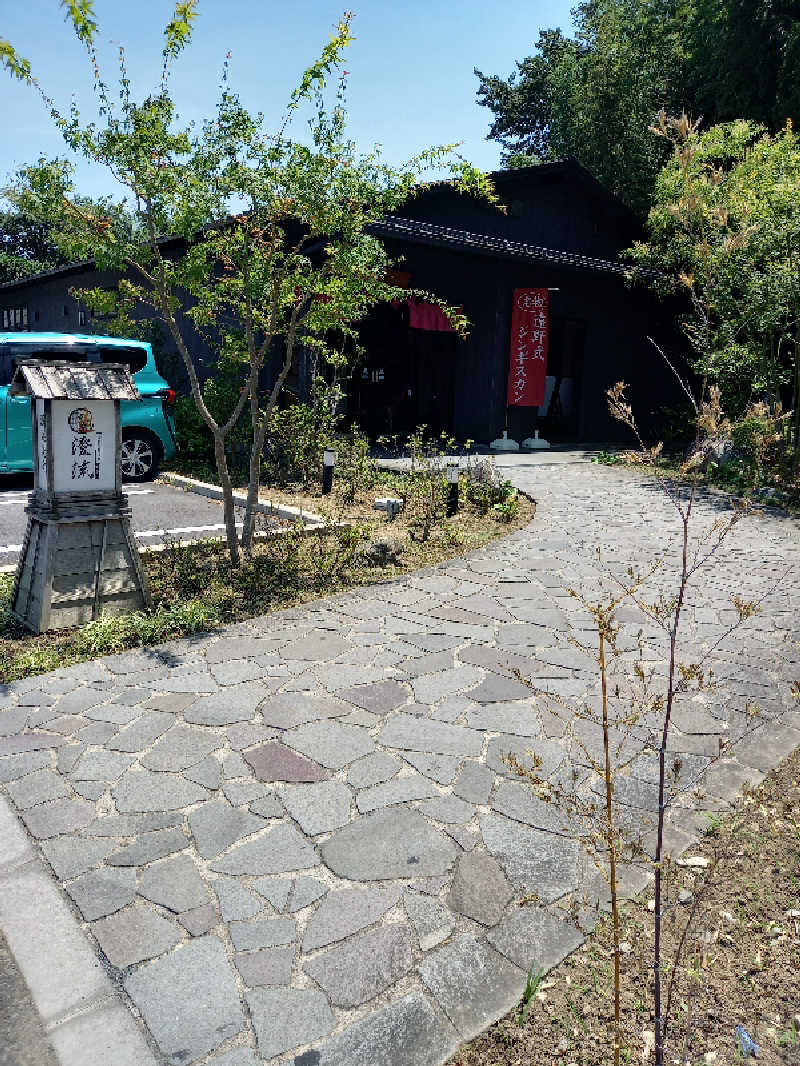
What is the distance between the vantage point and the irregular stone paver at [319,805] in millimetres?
3182

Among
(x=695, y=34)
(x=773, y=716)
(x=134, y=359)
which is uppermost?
(x=695, y=34)

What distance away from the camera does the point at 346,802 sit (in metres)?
3.35

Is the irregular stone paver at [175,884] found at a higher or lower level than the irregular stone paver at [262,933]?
higher

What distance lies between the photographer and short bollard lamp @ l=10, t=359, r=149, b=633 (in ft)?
16.3

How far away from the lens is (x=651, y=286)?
1577 centimetres

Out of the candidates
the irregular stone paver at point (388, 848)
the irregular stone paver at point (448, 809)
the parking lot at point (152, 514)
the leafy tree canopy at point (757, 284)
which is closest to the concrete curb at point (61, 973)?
the irregular stone paver at point (388, 848)

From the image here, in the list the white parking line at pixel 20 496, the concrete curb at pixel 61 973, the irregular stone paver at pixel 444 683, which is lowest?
the concrete curb at pixel 61 973

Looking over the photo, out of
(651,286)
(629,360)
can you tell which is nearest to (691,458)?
(651,286)

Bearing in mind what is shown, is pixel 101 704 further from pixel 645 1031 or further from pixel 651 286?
pixel 651 286

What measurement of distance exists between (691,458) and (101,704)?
337 centimetres

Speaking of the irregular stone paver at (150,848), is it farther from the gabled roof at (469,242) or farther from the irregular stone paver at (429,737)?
the gabled roof at (469,242)

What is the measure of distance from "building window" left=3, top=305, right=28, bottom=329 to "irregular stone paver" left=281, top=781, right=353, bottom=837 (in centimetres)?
2435

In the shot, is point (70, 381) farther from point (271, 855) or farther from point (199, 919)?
point (199, 919)

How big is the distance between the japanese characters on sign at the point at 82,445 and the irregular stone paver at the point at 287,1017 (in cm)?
366
